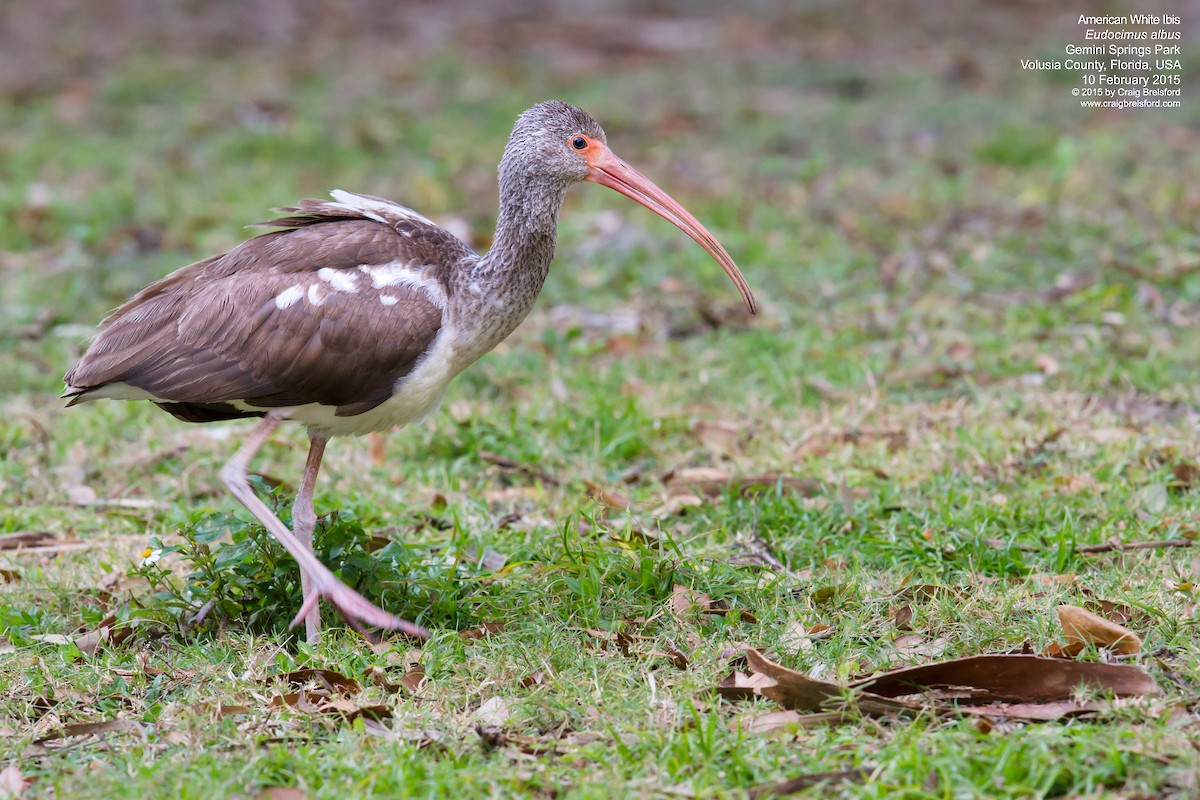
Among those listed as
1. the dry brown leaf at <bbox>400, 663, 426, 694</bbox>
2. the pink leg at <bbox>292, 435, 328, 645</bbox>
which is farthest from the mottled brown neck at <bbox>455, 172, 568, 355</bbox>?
the dry brown leaf at <bbox>400, 663, 426, 694</bbox>

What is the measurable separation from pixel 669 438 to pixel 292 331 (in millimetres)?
2392

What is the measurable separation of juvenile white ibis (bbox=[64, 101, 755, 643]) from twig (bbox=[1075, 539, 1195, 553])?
1589 mm

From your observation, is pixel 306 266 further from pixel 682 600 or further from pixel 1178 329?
pixel 1178 329

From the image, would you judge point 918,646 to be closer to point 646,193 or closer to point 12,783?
point 646,193

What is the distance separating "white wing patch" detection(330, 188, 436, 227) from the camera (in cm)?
529

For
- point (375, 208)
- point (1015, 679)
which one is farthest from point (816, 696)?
point (375, 208)

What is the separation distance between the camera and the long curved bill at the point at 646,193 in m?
5.47

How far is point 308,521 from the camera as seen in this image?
201 inches

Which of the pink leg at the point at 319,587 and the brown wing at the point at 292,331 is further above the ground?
the brown wing at the point at 292,331

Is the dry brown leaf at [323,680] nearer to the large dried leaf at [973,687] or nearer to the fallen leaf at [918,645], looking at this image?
the large dried leaf at [973,687]

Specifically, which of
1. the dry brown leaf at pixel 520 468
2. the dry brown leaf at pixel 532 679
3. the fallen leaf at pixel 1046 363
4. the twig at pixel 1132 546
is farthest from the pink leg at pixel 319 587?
the fallen leaf at pixel 1046 363

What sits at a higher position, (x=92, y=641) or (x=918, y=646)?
(x=92, y=641)

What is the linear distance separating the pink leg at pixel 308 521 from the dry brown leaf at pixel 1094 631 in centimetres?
249

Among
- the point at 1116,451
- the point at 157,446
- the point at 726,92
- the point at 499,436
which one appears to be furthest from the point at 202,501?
the point at 726,92
